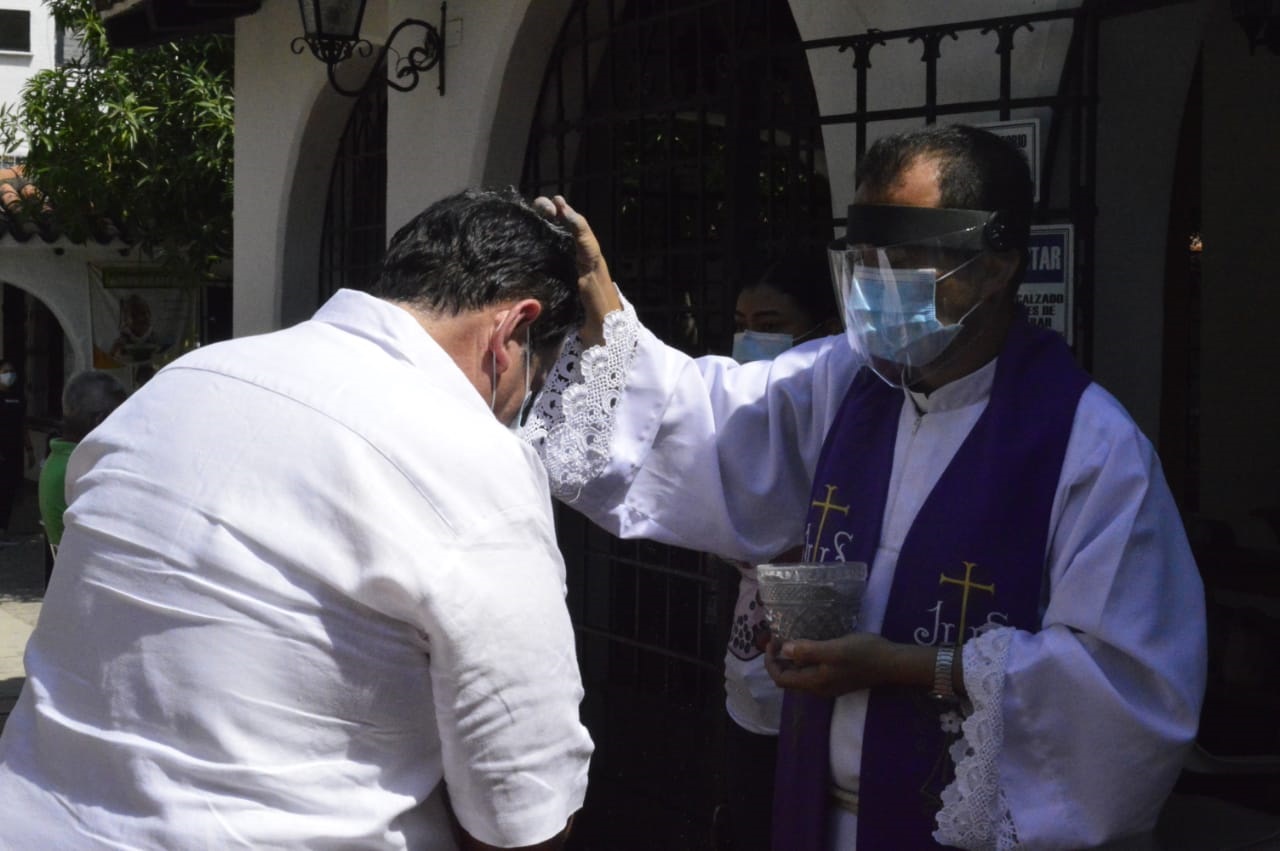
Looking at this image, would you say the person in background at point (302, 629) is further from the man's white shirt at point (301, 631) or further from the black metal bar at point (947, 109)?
the black metal bar at point (947, 109)

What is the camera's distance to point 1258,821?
2725 mm

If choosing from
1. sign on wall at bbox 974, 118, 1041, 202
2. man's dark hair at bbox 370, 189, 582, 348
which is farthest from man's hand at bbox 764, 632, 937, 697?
sign on wall at bbox 974, 118, 1041, 202

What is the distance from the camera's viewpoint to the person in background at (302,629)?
1.61 meters

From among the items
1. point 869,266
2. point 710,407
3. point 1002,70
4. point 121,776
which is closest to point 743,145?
point 1002,70

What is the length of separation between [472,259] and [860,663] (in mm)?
807

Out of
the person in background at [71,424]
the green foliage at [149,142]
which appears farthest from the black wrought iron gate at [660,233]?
the green foliage at [149,142]

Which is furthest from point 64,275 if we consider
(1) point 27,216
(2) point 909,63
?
(2) point 909,63

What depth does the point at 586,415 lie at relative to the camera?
8.84ft

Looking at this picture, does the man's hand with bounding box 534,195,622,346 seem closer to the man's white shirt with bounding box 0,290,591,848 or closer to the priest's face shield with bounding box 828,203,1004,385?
the priest's face shield with bounding box 828,203,1004,385

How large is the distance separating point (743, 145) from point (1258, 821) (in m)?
2.04

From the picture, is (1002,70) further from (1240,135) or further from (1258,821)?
(1240,135)

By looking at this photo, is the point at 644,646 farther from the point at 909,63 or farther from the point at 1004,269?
the point at 1004,269

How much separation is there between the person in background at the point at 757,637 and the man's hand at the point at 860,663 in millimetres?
1118

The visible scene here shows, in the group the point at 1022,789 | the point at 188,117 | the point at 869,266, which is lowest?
the point at 1022,789
